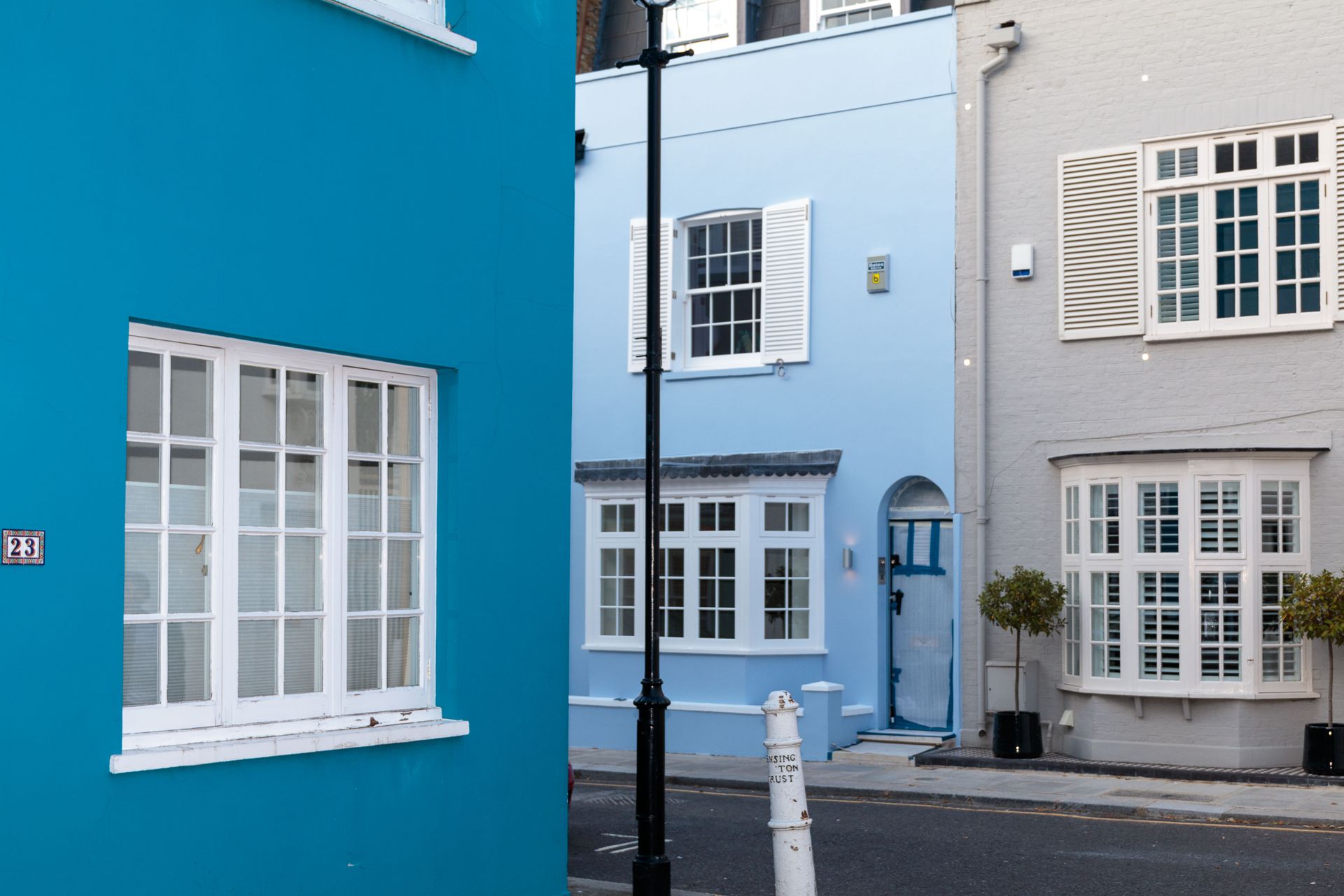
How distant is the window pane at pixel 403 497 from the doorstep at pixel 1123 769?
926 centimetres

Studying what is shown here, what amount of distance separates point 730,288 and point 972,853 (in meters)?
9.18

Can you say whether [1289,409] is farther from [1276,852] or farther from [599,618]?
[599,618]

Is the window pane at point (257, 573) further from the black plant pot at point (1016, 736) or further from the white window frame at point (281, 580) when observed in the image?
the black plant pot at point (1016, 736)

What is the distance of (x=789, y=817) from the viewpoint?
6.63 m

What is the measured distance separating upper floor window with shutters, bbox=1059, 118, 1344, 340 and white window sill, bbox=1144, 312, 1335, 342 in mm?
14

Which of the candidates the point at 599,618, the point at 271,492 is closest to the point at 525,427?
the point at 271,492

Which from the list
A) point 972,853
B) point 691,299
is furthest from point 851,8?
point 972,853

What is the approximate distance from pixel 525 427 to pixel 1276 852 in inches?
247

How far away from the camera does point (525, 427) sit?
816 centimetres

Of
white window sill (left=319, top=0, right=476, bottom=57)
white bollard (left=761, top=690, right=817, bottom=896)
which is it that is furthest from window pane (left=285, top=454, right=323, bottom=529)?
white bollard (left=761, top=690, right=817, bottom=896)

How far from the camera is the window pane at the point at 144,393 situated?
630cm

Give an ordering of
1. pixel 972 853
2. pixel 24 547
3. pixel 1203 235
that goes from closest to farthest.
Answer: pixel 24 547, pixel 972 853, pixel 1203 235

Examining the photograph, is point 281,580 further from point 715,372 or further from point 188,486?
point 715,372

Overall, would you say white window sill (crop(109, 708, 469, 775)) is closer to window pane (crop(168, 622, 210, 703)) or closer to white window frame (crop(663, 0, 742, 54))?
window pane (crop(168, 622, 210, 703))
